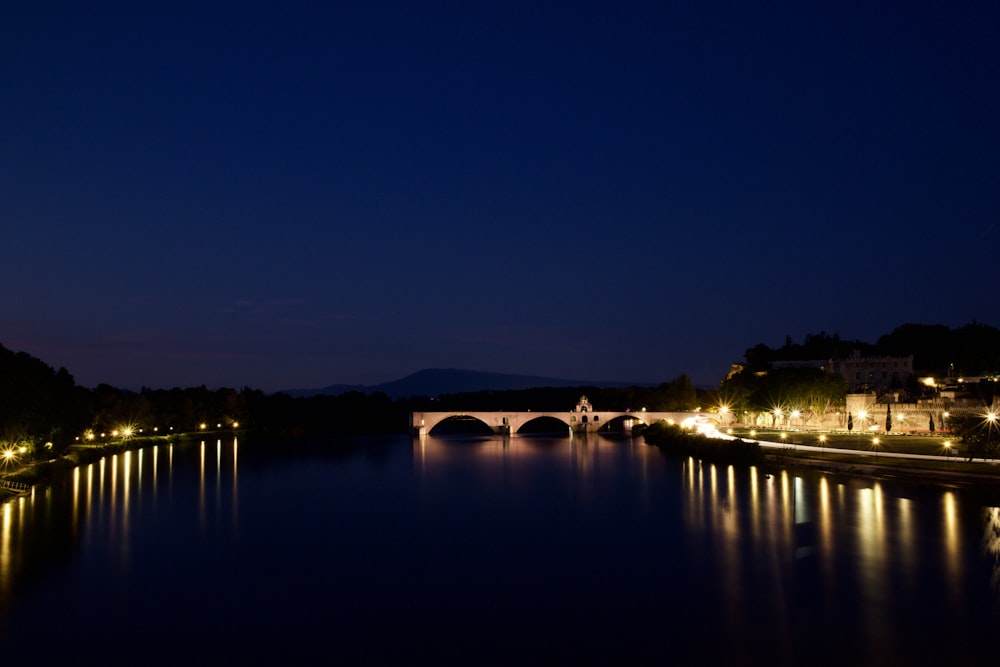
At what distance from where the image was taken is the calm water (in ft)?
51.9

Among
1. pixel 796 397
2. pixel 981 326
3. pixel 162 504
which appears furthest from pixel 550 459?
pixel 981 326

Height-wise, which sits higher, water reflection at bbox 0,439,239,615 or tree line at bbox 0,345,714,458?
tree line at bbox 0,345,714,458

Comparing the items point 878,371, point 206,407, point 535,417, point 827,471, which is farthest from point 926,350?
point 206,407

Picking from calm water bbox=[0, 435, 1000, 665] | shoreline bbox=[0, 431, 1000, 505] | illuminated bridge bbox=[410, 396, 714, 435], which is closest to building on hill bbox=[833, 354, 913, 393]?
illuminated bridge bbox=[410, 396, 714, 435]

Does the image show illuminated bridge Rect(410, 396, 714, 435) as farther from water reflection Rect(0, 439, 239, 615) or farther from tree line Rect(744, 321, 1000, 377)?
water reflection Rect(0, 439, 239, 615)

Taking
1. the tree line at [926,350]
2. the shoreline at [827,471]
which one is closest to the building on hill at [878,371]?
the tree line at [926,350]

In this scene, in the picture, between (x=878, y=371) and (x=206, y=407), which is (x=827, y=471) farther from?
(x=206, y=407)

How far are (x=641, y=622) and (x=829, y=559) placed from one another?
8.14 m

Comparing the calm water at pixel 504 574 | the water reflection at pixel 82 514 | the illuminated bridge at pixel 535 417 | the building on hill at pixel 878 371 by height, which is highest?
the building on hill at pixel 878 371

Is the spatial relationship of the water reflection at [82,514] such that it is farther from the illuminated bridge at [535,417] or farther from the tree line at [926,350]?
the tree line at [926,350]

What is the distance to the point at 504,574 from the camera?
21.8 m

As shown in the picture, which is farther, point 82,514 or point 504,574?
point 82,514

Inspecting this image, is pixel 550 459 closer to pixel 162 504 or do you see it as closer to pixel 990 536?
pixel 162 504

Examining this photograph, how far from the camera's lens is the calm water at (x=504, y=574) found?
51.9 feet
